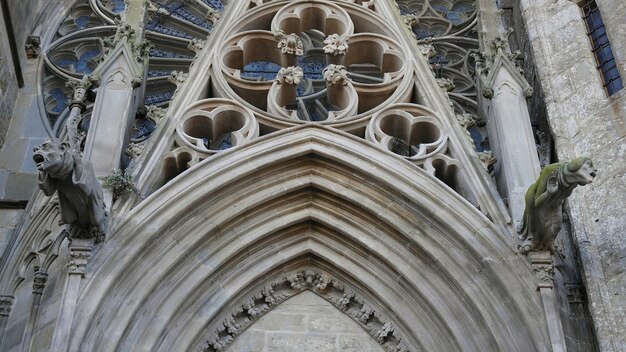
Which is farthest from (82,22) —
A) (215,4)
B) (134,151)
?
(134,151)

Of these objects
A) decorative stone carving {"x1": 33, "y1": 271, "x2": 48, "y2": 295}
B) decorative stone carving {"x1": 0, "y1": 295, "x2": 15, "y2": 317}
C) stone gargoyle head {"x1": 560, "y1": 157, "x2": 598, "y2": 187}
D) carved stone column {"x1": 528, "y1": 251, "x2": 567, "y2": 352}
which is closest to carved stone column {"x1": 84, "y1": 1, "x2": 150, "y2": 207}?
decorative stone carving {"x1": 33, "y1": 271, "x2": 48, "y2": 295}

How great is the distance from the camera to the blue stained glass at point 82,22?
599 inches

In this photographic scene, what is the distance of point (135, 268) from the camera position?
9.75 metres

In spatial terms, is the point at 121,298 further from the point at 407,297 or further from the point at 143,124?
the point at 143,124

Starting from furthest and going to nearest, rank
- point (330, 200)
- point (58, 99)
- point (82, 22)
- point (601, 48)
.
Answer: point (82, 22)
point (58, 99)
point (601, 48)
point (330, 200)

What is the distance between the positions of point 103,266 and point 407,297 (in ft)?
9.46

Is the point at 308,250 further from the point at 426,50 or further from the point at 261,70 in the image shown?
the point at 261,70

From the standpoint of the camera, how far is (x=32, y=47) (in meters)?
14.1

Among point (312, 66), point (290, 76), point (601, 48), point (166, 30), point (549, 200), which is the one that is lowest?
point (549, 200)

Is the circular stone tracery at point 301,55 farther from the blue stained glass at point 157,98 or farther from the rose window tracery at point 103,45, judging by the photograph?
the blue stained glass at point 157,98

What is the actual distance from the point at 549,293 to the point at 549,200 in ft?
2.58

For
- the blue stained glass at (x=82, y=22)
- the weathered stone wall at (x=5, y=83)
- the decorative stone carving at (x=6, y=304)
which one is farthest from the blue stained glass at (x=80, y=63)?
the decorative stone carving at (x=6, y=304)

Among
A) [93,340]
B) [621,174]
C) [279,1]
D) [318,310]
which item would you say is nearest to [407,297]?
[318,310]

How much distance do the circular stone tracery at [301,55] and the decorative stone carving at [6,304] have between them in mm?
3080
